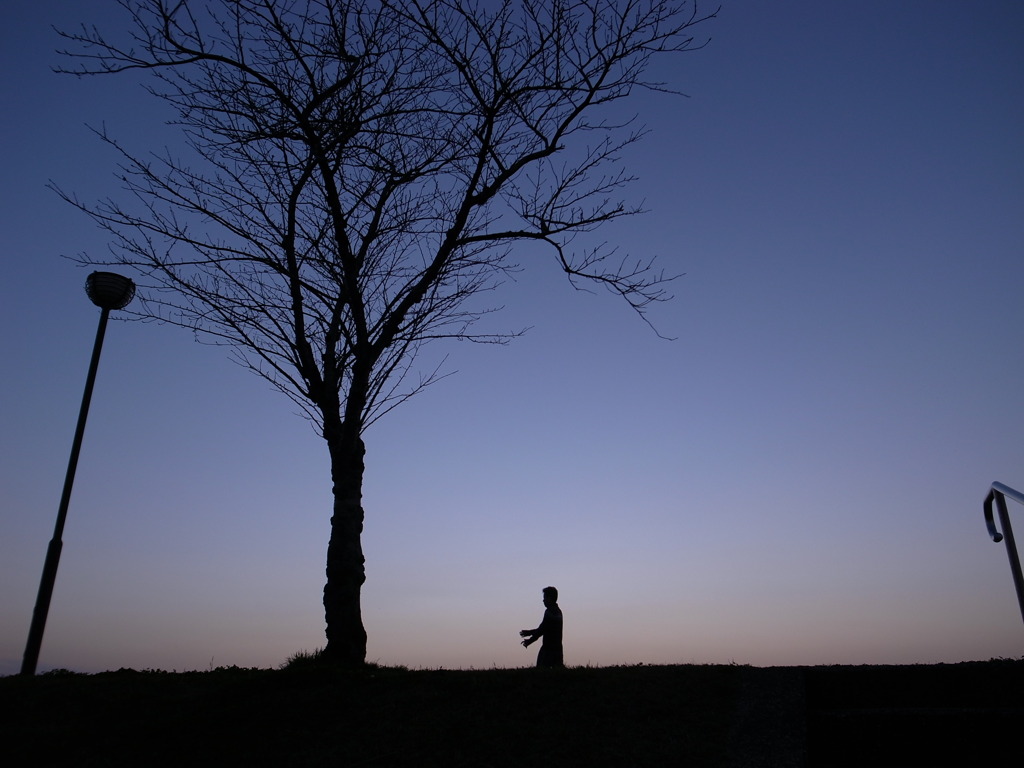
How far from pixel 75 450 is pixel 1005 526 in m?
9.43

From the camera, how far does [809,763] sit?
17.7 feet

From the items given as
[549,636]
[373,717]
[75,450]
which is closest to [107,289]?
[75,450]

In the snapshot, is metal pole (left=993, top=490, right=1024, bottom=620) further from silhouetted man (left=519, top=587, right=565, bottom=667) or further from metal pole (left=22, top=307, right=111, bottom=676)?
metal pole (left=22, top=307, right=111, bottom=676)

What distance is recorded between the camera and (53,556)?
8.88 metres

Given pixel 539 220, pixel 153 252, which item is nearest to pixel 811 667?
pixel 539 220

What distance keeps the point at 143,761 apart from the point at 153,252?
264 inches

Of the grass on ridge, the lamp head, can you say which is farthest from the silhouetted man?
the lamp head

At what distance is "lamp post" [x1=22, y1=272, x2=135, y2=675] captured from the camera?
862 centimetres

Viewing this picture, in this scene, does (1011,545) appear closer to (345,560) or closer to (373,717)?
(373,717)

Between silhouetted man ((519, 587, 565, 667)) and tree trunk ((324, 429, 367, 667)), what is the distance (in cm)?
220

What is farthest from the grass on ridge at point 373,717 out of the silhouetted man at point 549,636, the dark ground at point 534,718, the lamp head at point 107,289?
the lamp head at point 107,289

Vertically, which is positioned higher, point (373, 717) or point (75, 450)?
point (75, 450)

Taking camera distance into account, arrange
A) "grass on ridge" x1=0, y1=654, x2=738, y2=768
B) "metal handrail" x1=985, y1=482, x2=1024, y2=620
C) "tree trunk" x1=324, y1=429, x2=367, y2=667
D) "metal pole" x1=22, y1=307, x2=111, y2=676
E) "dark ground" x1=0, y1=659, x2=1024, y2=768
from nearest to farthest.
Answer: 1. "dark ground" x1=0, y1=659, x2=1024, y2=768
2. "grass on ridge" x1=0, y1=654, x2=738, y2=768
3. "metal handrail" x1=985, y1=482, x2=1024, y2=620
4. "metal pole" x1=22, y1=307, x2=111, y2=676
5. "tree trunk" x1=324, y1=429, x2=367, y2=667

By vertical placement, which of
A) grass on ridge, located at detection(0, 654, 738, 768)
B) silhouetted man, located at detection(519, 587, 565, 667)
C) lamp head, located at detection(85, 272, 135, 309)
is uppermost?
lamp head, located at detection(85, 272, 135, 309)
